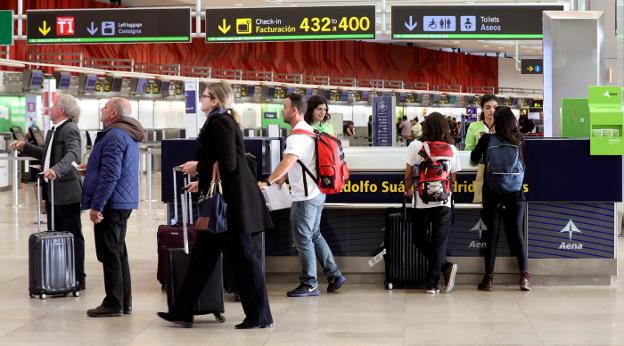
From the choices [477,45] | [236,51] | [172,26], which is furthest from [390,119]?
[477,45]

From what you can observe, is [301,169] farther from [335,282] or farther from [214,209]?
[214,209]

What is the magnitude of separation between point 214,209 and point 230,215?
0.10 meters

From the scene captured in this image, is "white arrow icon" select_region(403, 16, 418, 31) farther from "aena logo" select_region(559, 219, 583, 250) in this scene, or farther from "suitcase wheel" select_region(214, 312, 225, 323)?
"suitcase wheel" select_region(214, 312, 225, 323)

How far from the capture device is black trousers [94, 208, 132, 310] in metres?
6.38

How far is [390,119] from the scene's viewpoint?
1390cm

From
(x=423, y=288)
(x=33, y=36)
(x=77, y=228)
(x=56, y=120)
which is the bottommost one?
(x=423, y=288)

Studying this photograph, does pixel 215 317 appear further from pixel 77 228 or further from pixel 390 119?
pixel 390 119

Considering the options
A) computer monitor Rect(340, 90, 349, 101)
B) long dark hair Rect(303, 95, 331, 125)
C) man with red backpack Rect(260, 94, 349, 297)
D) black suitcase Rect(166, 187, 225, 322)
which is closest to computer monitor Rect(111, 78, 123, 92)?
computer monitor Rect(340, 90, 349, 101)

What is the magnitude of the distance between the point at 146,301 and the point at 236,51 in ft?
84.2

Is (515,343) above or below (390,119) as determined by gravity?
below

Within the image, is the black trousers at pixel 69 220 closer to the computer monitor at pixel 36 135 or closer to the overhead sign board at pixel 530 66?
the computer monitor at pixel 36 135

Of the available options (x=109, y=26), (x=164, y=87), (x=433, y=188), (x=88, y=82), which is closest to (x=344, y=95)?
(x=164, y=87)

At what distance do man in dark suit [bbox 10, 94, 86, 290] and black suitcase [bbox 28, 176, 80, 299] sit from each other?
0.12 m

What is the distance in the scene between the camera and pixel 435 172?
7.25 m
